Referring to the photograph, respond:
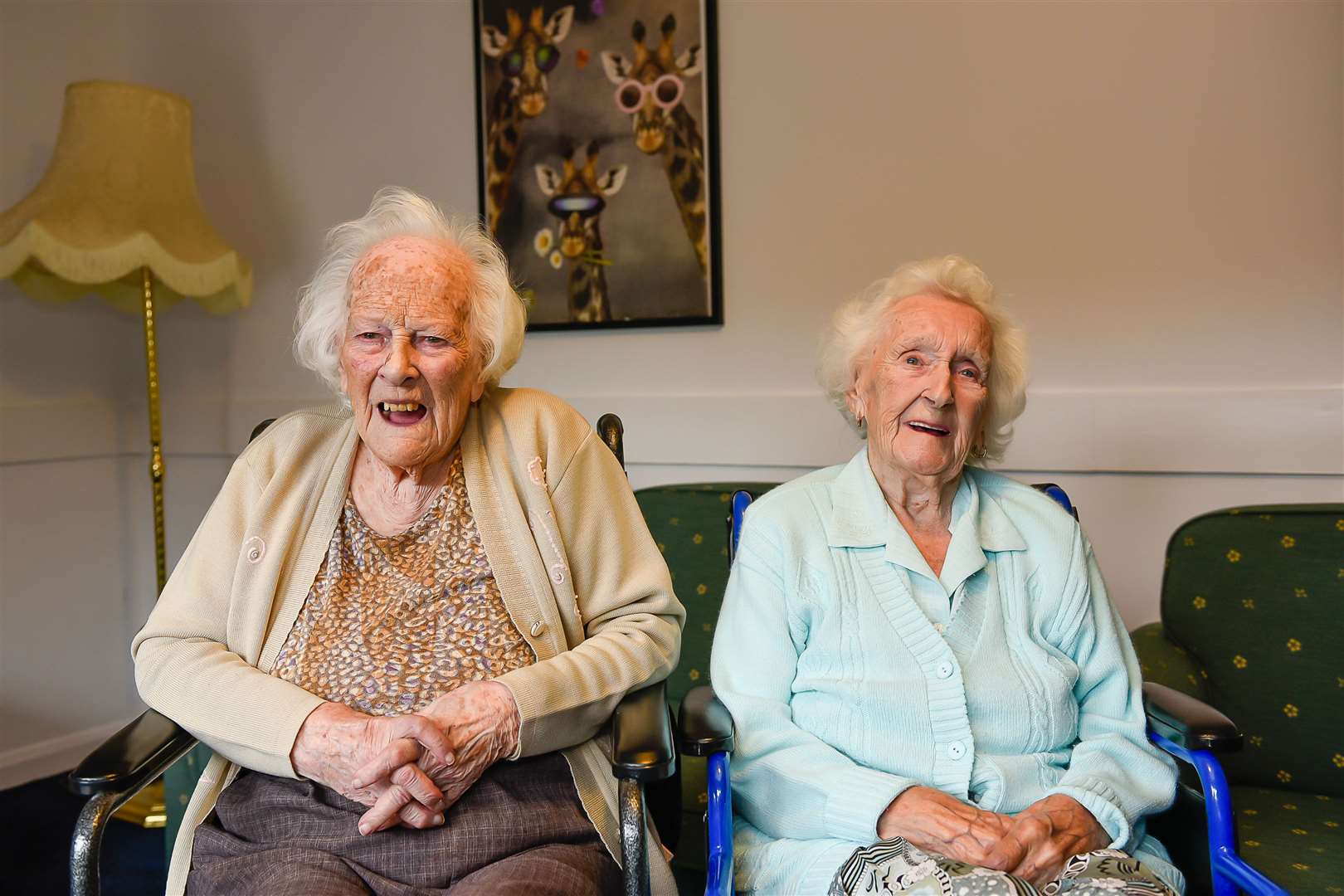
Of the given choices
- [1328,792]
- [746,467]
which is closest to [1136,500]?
[1328,792]

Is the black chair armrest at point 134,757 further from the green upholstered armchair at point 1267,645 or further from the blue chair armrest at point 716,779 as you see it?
the green upholstered armchair at point 1267,645

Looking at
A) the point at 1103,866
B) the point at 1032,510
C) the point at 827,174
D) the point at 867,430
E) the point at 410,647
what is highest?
the point at 827,174

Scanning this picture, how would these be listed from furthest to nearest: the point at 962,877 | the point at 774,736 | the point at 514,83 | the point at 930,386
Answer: the point at 514,83
the point at 930,386
the point at 774,736
the point at 962,877

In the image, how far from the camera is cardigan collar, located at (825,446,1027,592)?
157 centimetres

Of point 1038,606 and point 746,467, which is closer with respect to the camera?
point 1038,606

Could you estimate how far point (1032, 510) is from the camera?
167cm

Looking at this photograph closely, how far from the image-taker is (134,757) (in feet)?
4.45

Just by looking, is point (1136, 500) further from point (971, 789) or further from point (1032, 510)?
point (971, 789)

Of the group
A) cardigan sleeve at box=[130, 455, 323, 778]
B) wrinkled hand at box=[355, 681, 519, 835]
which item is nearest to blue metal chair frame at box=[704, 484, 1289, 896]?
wrinkled hand at box=[355, 681, 519, 835]

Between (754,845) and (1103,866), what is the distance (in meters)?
0.45

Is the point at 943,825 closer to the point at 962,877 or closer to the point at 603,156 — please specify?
the point at 962,877

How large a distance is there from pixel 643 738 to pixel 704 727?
108mm

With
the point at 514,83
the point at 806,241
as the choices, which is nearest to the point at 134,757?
the point at 806,241

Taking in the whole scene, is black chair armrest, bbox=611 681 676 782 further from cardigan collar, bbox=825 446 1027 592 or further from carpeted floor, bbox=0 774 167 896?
carpeted floor, bbox=0 774 167 896
